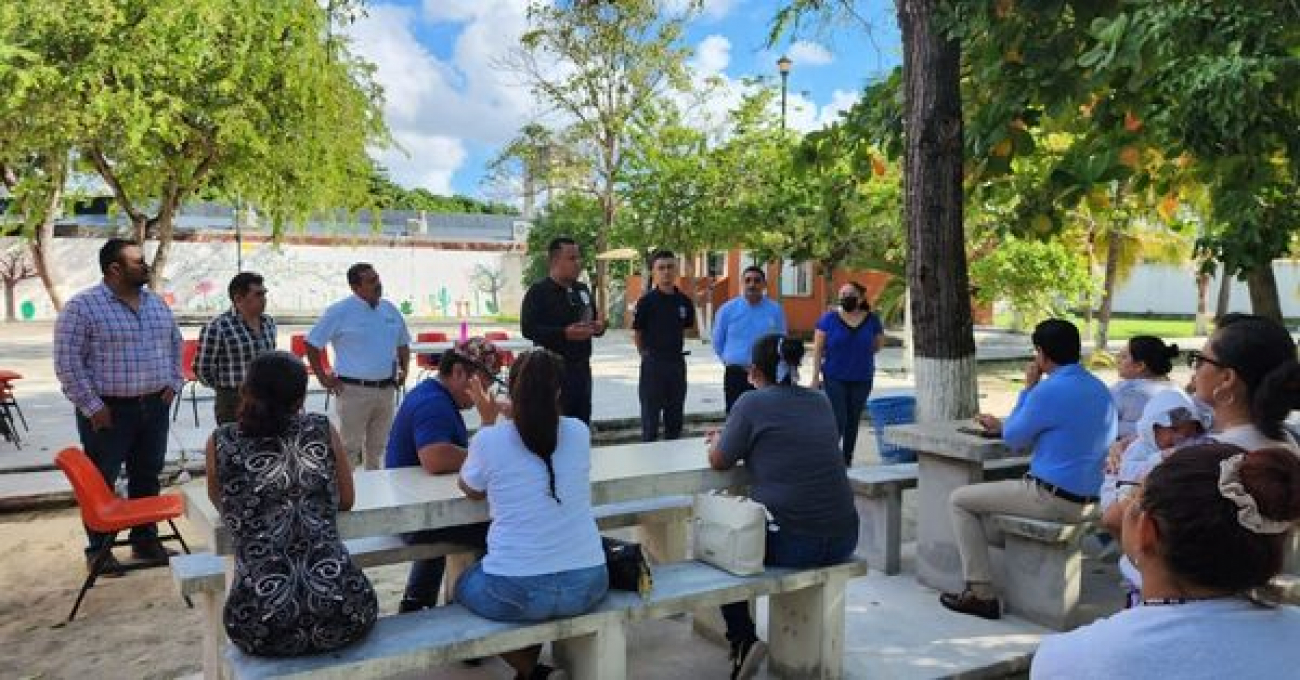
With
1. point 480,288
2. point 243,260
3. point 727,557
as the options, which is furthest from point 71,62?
point 480,288

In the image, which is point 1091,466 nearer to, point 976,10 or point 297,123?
point 976,10

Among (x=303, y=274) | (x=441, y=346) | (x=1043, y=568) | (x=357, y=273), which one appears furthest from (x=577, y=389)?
(x=303, y=274)

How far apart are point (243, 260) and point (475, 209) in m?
32.9

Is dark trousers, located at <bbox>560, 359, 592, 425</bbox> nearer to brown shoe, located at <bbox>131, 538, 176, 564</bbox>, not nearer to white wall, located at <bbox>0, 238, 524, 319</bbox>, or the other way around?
brown shoe, located at <bbox>131, 538, 176, 564</bbox>

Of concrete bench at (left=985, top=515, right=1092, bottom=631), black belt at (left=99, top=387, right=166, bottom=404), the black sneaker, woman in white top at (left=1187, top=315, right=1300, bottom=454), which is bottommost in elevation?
the black sneaker

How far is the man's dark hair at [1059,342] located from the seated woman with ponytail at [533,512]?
228cm

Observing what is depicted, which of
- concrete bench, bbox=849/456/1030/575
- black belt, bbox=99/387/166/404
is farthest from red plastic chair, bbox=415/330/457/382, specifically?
concrete bench, bbox=849/456/1030/575

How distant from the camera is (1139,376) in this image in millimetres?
5141

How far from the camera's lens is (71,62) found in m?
10.0

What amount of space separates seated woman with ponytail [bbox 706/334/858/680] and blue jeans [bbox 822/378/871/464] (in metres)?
3.69

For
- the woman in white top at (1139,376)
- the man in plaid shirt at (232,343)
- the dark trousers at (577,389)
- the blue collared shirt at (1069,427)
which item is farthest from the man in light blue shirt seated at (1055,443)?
the man in plaid shirt at (232,343)

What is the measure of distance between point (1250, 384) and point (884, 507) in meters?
2.57

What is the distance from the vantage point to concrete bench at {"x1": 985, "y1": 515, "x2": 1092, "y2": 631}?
14.5ft

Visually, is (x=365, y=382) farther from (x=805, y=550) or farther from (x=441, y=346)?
(x=441, y=346)
